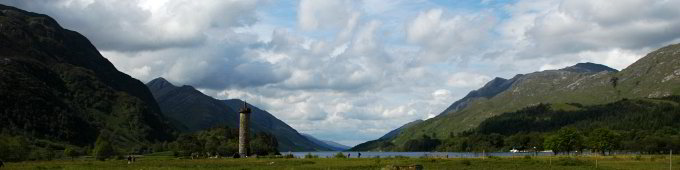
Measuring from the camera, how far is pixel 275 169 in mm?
76062

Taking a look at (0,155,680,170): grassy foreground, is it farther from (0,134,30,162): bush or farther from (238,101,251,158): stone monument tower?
(238,101,251,158): stone monument tower

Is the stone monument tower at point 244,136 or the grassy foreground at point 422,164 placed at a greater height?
the stone monument tower at point 244,136

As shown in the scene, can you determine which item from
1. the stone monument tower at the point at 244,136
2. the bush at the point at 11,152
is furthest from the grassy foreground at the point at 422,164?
the stone monument tower at the point at 244,136

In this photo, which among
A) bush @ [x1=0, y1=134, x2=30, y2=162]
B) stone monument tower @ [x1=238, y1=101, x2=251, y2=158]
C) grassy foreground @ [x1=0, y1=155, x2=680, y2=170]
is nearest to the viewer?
grassy foreground @ [x1=0, y1=155, x2=680, y2=170]

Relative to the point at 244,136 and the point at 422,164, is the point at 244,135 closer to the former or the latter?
the point at 244,136

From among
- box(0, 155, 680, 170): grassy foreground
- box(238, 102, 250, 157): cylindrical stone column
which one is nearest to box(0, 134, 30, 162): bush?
box(0, 155, 680, 170): grassy foreground

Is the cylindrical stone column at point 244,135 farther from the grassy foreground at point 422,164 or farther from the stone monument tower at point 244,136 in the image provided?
the grassy foreground at point 422,164

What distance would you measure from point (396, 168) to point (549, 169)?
2840 cm

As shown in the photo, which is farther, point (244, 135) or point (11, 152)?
point (244, 135)

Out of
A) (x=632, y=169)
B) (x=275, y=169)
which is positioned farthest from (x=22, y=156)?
(x=632, y=169)

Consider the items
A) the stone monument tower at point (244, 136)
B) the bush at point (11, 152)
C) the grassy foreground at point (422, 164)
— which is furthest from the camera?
the stone monument tower at point (244, 136)

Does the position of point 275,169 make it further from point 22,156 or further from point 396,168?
point 22,156

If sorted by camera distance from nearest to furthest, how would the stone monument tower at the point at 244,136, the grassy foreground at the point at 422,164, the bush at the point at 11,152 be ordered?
the grassy foreground at the point at 422,164, the bush at the point at 11,152, the stone monument tower at the point at 244,136

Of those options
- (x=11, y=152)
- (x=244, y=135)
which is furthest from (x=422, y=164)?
(x=11, y=152)
